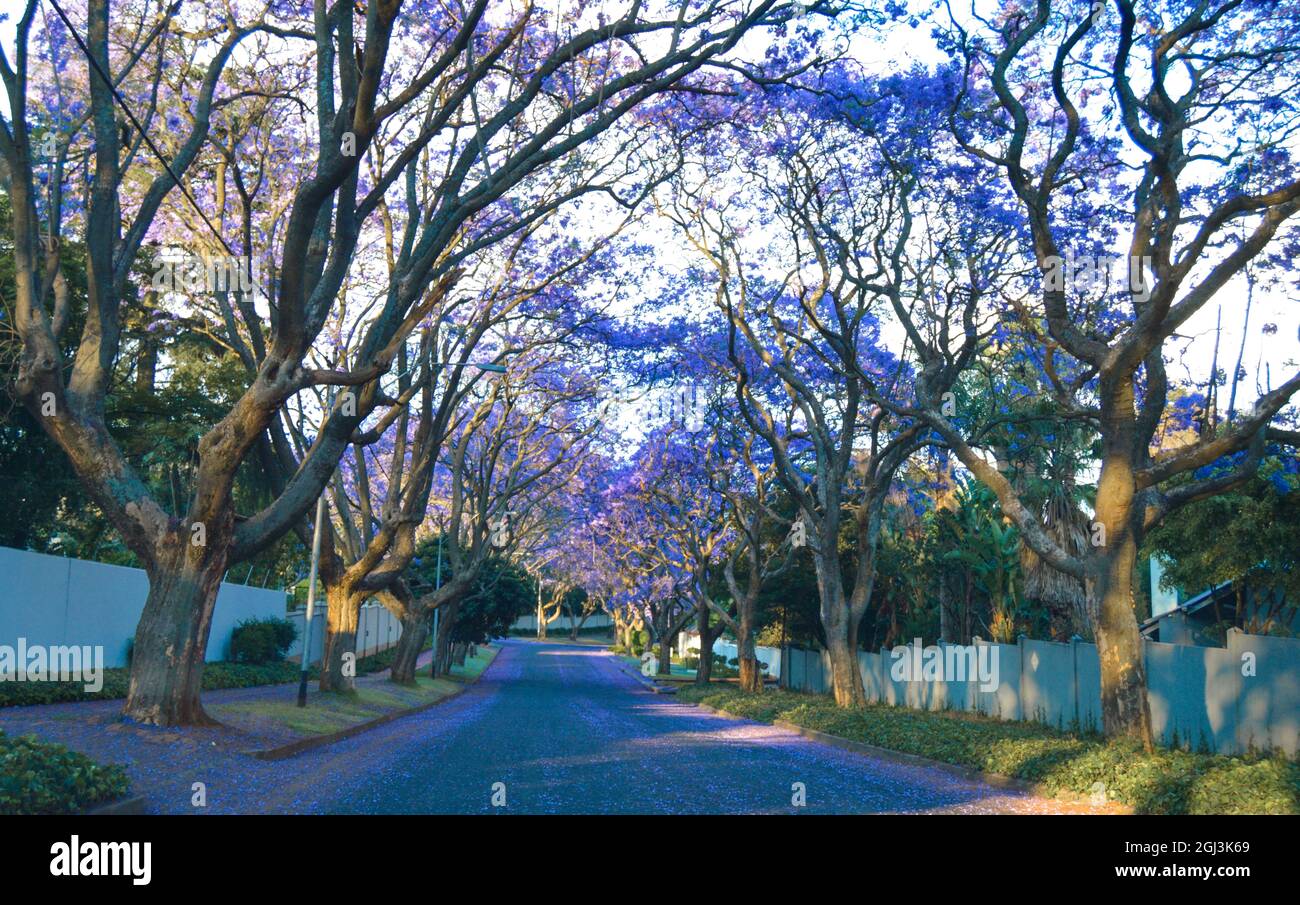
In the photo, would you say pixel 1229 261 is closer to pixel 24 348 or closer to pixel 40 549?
pixel 24 348

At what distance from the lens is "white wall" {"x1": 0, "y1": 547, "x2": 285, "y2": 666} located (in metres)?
19.7

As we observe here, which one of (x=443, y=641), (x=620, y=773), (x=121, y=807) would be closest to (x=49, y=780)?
(x=121, y=807)

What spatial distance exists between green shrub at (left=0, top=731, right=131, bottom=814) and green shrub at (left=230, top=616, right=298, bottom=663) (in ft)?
75.9

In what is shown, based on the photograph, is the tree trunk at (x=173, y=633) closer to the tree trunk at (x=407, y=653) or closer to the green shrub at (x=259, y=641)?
the green shrub at (x=259, y=641)

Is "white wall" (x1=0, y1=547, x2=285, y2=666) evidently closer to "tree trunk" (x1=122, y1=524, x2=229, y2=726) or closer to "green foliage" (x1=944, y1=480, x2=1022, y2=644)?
"tree trunk" (x1=122, y1=524, x2=229, y2=726)

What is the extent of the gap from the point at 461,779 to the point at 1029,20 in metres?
11.9

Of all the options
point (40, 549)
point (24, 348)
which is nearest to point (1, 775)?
point (24, 348)

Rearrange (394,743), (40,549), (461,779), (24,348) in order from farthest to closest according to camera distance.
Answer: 1. (40,549)
2. (394,743)
3. (24,348)
4. (461,779)

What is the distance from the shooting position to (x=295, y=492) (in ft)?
Result: 52.7

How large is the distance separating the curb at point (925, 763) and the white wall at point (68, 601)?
12.7 metres

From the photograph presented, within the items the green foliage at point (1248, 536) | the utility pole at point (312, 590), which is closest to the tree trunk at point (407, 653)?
the utility pole at point (312, 590)

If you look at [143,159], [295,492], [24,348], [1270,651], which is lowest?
[1270,651]

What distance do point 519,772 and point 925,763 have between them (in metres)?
6.34

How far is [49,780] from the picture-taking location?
29.5 feet
